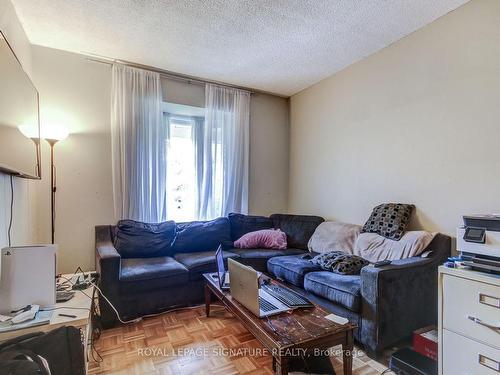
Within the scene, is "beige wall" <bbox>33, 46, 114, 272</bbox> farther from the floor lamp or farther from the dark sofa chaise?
the dark sofa chaise

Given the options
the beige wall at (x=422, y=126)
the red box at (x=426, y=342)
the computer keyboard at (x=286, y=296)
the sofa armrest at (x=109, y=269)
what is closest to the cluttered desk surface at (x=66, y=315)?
the sofa armrest at (x=109, y=269)

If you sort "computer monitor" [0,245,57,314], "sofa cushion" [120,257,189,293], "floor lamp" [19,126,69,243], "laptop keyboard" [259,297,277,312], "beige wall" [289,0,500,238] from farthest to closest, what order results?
"floor lamp" [19,126,69,243], "sofa cushion" [120,257,189,293], "beige wall" [289,0,500,238], "laptop keyboard" [259,297,277,312], "computer monitor" [0,245,57,314]

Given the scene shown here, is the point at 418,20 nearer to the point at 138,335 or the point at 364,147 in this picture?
the point at 364,147

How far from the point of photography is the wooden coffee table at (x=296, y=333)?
1292 millimetres

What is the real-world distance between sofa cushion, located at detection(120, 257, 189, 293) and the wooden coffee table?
3.45 ft

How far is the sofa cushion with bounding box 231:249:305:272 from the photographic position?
2.92 m

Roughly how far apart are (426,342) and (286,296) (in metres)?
0.92

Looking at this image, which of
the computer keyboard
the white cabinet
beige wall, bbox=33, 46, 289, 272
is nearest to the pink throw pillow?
→ the computer keyboard

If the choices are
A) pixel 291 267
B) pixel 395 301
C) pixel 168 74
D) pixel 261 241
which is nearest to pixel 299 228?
pixel 261 241

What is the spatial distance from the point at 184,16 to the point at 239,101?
1569 mm

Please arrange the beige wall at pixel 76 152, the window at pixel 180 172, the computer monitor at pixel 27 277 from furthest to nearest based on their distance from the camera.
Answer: the window at pixel 180 172, the beige wall at pixel 76 152, the computer monitor at pixel 27 277

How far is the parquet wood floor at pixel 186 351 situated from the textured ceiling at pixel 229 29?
2.56 meters

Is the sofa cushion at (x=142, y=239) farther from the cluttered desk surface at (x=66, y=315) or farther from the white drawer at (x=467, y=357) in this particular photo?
the white drawer at (x=467, y=357)

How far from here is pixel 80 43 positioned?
2652mm
